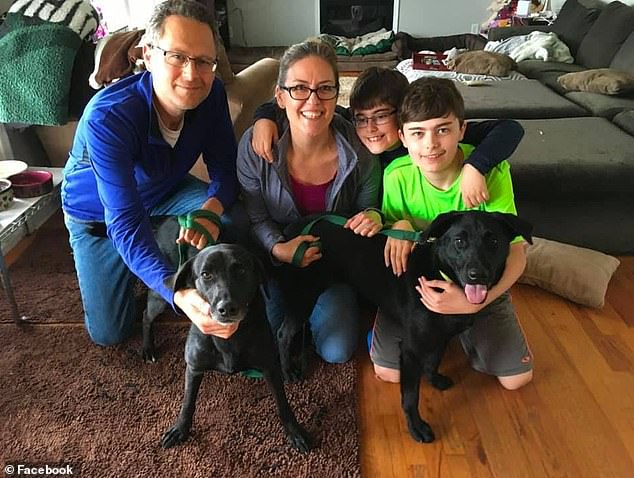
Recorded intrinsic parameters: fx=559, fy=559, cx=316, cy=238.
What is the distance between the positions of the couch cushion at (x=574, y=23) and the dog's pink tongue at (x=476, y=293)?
3879 mm

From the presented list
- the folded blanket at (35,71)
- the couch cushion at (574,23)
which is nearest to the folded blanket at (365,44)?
the couch cushion at (574,23)

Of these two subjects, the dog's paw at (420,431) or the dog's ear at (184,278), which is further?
the dog's paw at (420,431)

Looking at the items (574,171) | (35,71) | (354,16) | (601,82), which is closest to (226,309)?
(574,171)

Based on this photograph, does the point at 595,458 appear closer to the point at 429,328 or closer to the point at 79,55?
the point at 429,328

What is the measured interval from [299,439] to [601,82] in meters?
2.95

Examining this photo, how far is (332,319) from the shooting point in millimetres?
1839

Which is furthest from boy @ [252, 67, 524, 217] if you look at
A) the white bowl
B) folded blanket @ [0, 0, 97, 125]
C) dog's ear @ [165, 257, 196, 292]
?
folded blanket @ [0, 0, 97, 125]

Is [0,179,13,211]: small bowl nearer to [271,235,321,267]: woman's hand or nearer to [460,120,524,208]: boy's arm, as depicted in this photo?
[271,235,321,267]: woman's hand

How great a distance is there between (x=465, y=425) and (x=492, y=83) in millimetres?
2728

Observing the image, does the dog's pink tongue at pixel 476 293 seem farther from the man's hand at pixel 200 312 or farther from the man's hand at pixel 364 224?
the man's hand at pixel 200 312

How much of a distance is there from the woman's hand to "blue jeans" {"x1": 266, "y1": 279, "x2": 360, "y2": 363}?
145 millimetres

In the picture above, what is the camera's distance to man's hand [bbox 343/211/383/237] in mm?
1629

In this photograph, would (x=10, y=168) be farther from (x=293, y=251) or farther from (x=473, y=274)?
(x=473, y=274)

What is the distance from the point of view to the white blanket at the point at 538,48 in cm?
447
